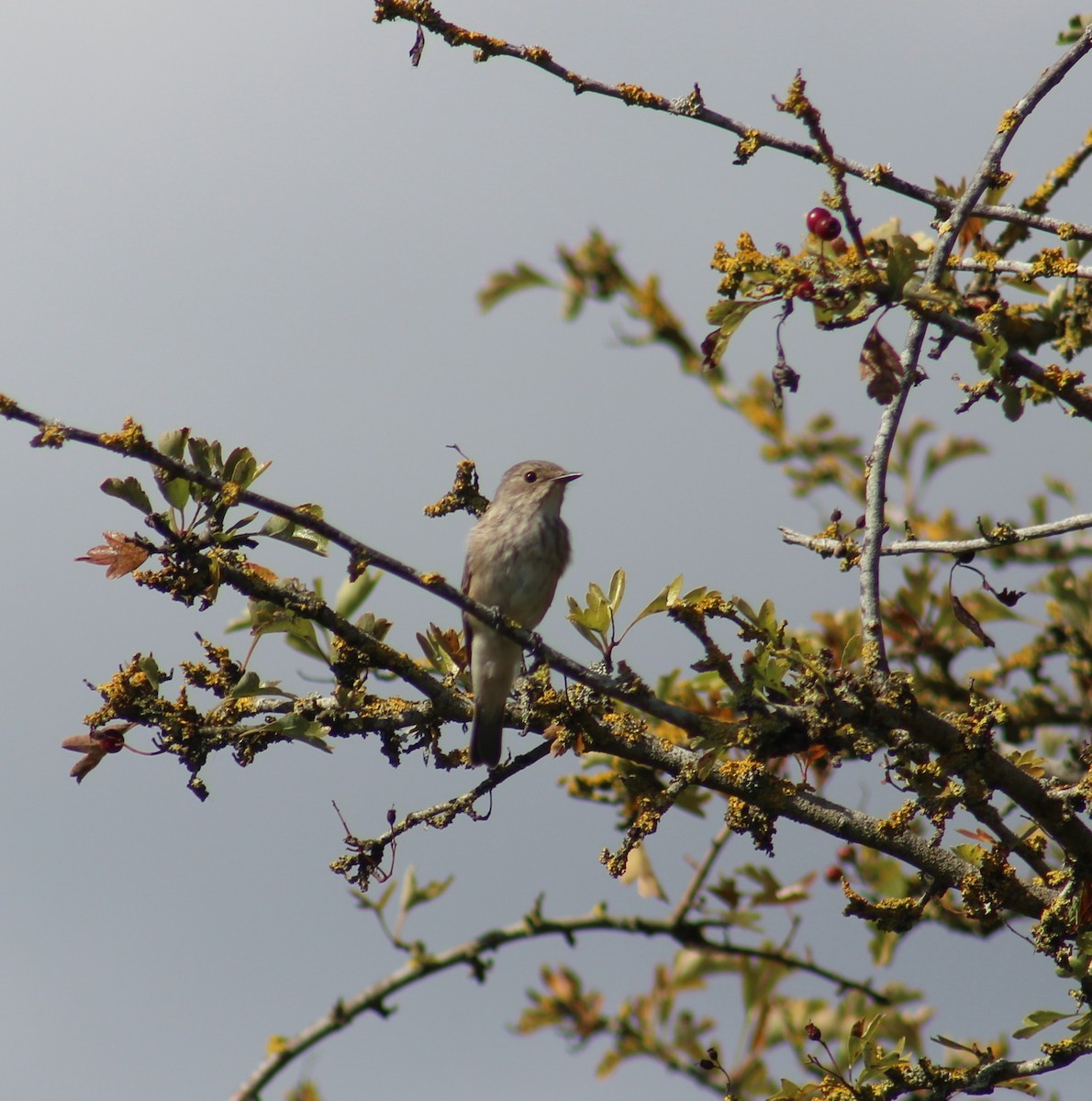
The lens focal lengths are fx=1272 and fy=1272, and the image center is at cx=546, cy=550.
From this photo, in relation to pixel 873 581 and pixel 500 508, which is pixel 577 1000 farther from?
pixel 873 581

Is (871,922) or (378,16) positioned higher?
(378,16)

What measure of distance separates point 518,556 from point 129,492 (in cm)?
363

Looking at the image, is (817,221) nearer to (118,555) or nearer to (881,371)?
(881,371)

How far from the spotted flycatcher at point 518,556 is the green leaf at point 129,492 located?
9.61 ft

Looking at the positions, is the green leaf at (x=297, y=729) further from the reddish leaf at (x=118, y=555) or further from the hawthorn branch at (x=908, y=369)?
the hawthorn branch at (x=908, y=369)

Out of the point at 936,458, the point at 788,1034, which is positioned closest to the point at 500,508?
the point at 936,458

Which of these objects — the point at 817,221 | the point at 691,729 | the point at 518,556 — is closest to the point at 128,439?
the point at 691,729

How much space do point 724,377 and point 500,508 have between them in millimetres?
1597

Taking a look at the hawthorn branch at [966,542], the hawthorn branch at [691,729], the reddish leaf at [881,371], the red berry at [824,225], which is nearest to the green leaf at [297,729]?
the hawthorn branch at [691,729]

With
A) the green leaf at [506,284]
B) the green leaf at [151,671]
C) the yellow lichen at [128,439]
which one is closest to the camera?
the yellow lichen at [128,439]

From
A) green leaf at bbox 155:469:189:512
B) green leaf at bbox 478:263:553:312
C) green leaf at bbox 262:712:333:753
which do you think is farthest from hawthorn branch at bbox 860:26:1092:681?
green leaf at bbox 478:263:553:312

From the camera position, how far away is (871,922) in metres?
3.94

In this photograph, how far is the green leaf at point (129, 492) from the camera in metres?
3.61

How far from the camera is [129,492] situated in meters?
3.62
